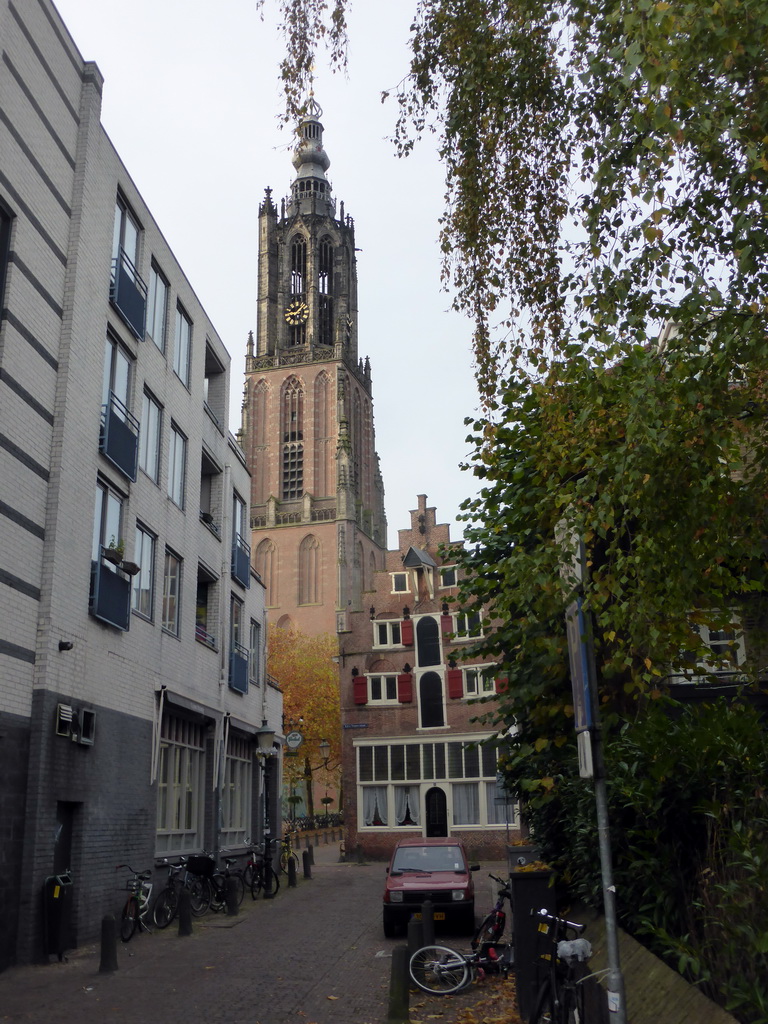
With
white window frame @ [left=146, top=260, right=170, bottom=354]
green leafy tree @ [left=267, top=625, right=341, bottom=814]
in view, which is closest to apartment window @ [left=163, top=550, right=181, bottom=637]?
white window frame @ [left=146, top=260, right=170, bottom=354]

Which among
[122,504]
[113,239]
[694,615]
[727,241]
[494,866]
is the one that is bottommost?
[494,866]

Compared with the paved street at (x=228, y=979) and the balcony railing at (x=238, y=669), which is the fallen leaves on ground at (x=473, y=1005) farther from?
the balcony railing at (x=238, y=669)

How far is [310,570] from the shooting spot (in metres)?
83.6

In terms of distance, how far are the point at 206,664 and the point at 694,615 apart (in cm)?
1562

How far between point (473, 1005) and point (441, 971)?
61cm

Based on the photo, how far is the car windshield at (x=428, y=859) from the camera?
16.2 meters

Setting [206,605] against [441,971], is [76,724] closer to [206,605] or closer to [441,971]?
[441,971]

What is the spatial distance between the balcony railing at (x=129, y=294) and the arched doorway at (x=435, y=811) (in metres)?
25.6

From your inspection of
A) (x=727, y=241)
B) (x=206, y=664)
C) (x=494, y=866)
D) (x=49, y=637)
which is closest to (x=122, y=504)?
(x=49, y=637)

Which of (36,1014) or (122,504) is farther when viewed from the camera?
(122,504)

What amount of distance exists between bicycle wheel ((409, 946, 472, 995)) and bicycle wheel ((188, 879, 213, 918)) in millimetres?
9265

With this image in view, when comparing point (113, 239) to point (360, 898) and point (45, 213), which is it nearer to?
point (45, 213)

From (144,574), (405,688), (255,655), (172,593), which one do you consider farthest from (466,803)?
(144,574)

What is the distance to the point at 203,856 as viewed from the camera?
1933 centimetres
